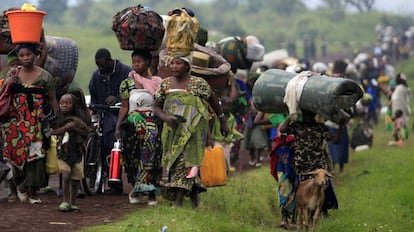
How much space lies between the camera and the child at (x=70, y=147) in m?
11.4

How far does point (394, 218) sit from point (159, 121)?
3104 millimetres

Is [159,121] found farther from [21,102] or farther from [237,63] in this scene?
[237,63]

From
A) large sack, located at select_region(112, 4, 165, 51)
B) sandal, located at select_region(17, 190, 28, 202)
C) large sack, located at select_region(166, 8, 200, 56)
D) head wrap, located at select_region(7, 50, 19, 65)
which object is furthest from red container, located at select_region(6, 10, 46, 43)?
sandal, located at select_region(17, 190, 28, 202)

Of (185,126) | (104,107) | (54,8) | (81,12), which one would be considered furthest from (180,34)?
(81,12)

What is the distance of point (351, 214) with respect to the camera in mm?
13227

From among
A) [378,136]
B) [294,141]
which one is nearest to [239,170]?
[294,141]

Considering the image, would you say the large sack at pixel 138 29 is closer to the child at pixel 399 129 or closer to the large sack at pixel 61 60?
the large sack at pixel 61 60

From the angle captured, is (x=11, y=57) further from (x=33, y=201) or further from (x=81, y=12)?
(x=81, y=12)

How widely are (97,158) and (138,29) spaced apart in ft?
5.79

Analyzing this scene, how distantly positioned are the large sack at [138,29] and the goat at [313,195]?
220 centimetres

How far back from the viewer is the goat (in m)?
11.3

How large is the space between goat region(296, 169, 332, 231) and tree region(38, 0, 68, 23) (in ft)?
286

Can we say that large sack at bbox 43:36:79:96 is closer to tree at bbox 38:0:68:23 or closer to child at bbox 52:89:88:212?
child at bbox 52:89:88:212

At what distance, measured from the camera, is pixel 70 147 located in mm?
11500
